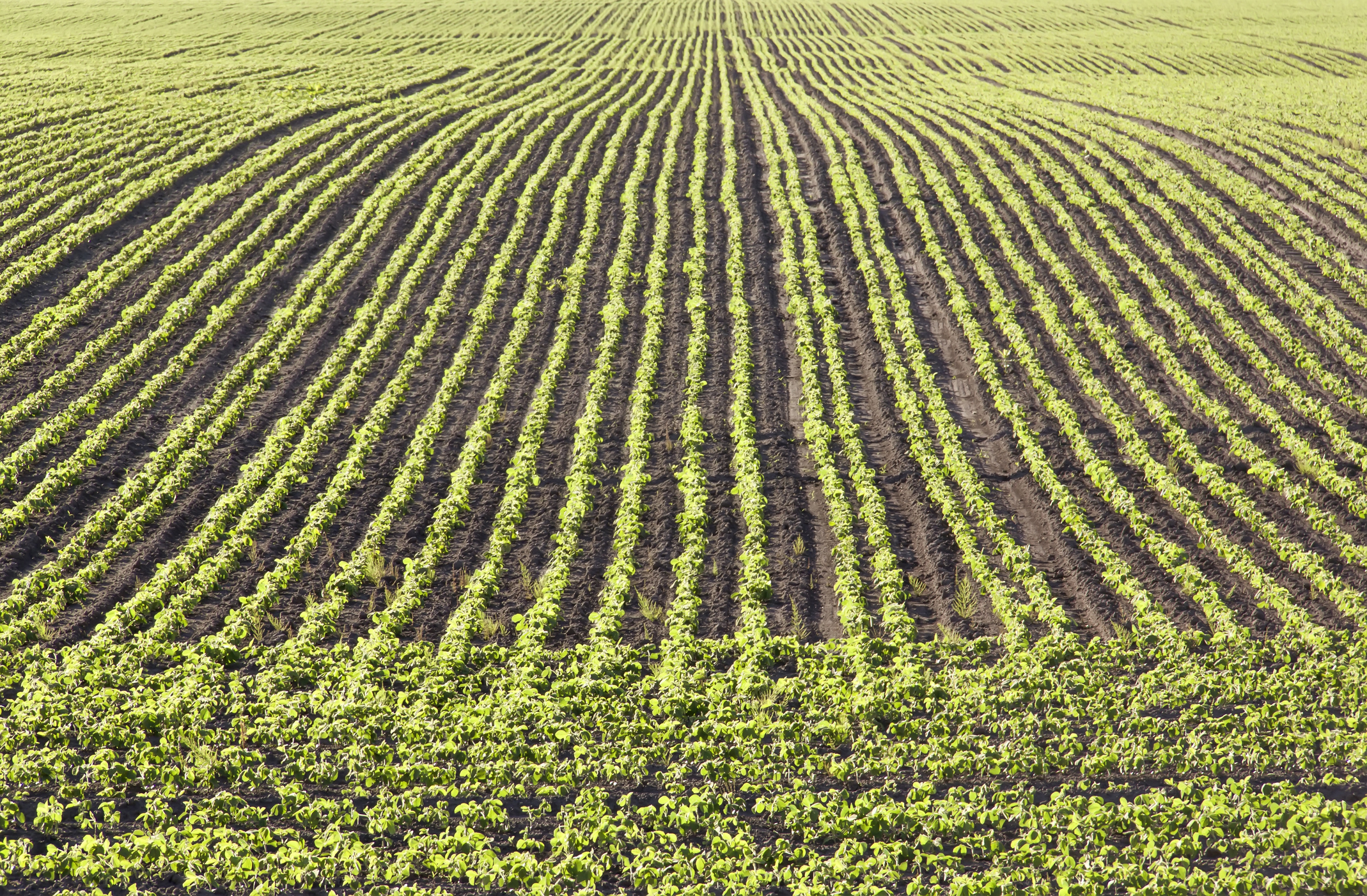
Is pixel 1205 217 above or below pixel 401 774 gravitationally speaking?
above

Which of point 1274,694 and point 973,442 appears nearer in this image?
point 1274,694

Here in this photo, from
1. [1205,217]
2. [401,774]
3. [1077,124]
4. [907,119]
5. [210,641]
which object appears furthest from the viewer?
[907,119]

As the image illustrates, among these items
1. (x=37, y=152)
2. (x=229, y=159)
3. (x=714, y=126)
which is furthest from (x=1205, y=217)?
(x=37, y=152)

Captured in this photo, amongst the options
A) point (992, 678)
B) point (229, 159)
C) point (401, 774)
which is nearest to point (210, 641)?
point (401, 774)

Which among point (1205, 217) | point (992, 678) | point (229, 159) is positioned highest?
point (229, 159)

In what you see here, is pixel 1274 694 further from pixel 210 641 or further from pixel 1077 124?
pixel 1077 124

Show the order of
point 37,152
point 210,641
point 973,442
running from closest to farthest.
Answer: point 210,641 < point 973,442 < point 37,152
